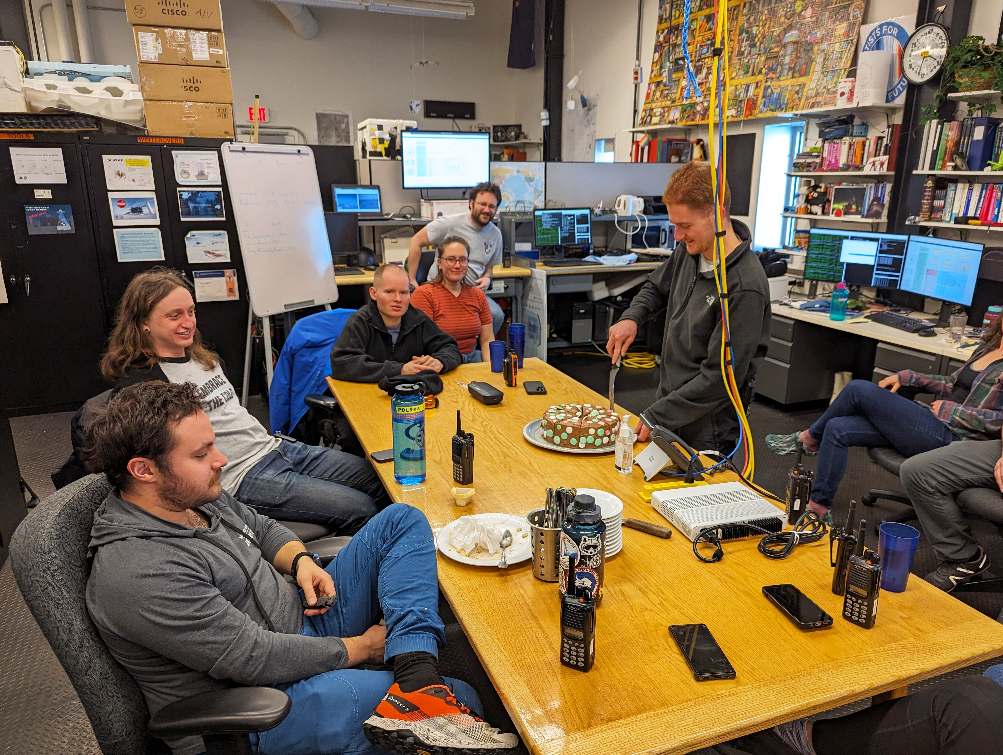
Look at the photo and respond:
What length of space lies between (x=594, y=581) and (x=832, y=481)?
203 cm

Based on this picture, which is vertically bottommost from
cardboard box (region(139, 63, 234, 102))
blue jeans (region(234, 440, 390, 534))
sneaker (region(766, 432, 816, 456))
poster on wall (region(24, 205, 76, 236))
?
sneaker (region(766, 432, 816, 456))

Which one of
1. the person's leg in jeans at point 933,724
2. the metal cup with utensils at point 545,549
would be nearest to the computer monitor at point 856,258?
the person's leg in jeans at point 933,724

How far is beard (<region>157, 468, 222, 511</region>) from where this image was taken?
1281 mm

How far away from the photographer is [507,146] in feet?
30.3

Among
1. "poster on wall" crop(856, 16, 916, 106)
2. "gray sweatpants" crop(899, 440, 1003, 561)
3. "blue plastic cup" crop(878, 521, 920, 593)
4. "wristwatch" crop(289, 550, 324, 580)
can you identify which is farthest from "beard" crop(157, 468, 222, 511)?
"poster on wall" crop(856, 16, 916, 106)

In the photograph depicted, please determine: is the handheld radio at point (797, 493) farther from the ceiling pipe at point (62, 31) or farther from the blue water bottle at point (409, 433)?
the ceiling pipe at point (62, 31)

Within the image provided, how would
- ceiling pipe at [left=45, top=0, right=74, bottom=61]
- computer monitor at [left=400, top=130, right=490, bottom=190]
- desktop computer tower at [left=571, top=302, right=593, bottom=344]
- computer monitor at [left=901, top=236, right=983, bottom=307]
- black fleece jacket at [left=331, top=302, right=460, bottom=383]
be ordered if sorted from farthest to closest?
ceiling pipe at [left=45, top=0, right=74, bottom=61]
desktop computer tower at [left=571, top=302, right=593, bottom=344]
computer monitor at [left=400, top=130, right=490, bottom=190]
computer monitor at [left=901, top=236, right=983, bottom=307]
black fleece jacket at [left=331, top=302, right=460, bottom=383]

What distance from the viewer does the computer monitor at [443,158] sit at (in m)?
5.27

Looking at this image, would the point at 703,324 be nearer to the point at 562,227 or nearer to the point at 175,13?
the point at 562,227

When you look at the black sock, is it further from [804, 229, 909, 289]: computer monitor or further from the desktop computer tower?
the desktop computer tower

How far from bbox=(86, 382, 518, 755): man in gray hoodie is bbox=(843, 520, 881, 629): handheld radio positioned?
65cm

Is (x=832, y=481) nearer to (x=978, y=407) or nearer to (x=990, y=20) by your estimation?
(x=978, y=407)

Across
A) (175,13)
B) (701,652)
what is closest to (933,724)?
(701,652)

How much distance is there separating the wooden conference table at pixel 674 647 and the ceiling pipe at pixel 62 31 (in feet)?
25.8
